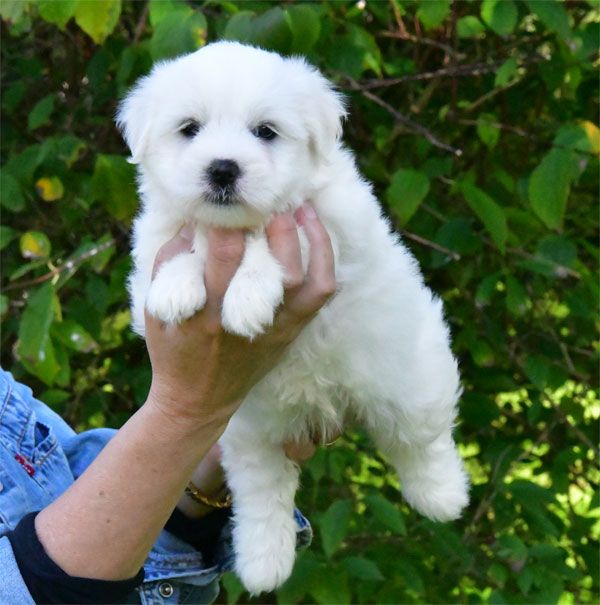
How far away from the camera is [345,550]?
3340 mm

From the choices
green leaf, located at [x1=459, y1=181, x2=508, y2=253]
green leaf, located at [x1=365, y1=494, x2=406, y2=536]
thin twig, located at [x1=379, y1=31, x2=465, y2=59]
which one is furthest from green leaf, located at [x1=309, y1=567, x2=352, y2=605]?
thin twig, located at [x1=379, y1=31, x2=465, y2=59]

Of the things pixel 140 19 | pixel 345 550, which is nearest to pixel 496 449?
pixel 345 550

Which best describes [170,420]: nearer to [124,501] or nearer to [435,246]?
[124,501]

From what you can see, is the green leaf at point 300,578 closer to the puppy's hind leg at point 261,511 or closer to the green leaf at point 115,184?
the puppy's hind leg at point 261,511

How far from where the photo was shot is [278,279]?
191 cm

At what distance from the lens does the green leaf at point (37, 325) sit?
2727 mm

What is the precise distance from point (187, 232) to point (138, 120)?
0.30 m

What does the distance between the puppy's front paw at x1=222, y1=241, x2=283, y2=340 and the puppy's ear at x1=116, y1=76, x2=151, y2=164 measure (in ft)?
1.37

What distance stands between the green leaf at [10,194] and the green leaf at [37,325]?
43cm

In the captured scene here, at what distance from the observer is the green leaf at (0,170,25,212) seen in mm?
3070

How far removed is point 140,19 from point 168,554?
6.06 ft

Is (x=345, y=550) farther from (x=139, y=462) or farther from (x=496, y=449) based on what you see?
(x=139, y=462)

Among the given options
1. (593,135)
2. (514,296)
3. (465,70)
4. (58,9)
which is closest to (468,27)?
(465,70)

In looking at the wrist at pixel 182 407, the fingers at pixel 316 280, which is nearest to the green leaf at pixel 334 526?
the wrist at pixel 182 407
